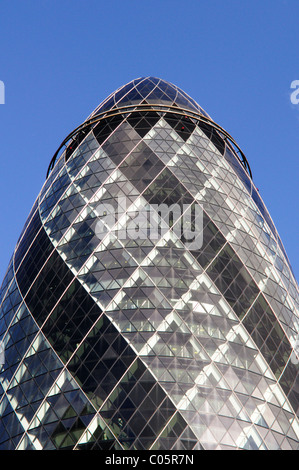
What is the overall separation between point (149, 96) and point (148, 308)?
14288mm

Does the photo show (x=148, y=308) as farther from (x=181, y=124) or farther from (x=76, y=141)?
(x=76, y=141)

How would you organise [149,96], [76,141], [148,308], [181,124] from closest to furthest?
1. [148,308]
2. [181,124]
3. [76,141]
4. [149,96]

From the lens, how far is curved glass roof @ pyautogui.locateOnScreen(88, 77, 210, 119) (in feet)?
127

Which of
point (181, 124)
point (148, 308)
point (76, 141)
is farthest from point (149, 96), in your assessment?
point (148, 308)

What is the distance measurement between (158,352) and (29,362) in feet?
18.1

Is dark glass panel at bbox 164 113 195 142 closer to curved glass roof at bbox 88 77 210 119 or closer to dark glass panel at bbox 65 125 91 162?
curved glass roof at bbox 88 77 210 119

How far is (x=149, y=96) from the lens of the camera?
1533 inches

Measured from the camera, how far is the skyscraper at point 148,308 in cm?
2647

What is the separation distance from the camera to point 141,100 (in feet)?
127

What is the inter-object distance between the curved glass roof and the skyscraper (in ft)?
7.49

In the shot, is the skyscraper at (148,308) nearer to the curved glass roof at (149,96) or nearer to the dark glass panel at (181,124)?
the dark glass panel at (181,124)

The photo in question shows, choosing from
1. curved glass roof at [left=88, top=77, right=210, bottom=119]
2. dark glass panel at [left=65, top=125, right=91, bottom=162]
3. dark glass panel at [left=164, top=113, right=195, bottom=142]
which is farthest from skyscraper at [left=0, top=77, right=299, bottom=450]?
curved glass roof at [left=88, top=77, right=210, bottom=119]
